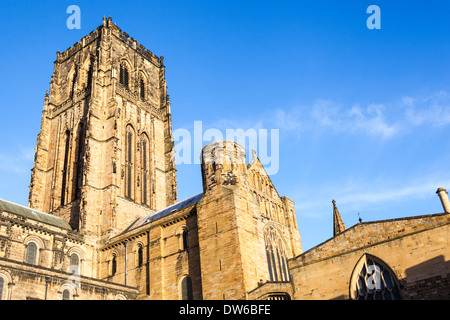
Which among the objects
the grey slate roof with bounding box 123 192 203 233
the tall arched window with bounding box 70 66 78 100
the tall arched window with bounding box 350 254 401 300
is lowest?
the tall arched window with bounding box 350 254 401 300

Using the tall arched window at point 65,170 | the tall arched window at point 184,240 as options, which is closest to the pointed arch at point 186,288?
the tall arched window at point 184,240

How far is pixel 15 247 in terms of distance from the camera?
1101 inches

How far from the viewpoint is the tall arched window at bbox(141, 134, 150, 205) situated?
42.0 m

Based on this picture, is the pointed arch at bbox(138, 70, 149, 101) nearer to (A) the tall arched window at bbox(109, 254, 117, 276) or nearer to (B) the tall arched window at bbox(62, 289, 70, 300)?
(A) the tall arched window at bbox(109, 254, 117, 276)

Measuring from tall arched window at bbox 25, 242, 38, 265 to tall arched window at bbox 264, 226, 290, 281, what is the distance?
16816 millimetres

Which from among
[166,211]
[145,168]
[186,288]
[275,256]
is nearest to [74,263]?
[166,211]

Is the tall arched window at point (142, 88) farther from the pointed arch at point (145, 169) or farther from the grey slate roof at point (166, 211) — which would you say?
the grey slate roof at point (166, 211)

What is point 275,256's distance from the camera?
2953cm

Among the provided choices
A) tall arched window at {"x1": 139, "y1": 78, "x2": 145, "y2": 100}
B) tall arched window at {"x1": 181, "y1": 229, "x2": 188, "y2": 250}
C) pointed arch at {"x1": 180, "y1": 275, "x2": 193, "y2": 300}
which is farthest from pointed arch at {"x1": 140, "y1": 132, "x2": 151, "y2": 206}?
pointed arch at {"x1": 180, "y1": 275, "x2": 193, "y2": 300}

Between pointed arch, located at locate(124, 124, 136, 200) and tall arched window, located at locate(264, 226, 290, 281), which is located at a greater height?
pointed arch, located at locate(124, 124, 136, 200)

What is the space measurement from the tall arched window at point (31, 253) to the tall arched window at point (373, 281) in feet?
71.8
